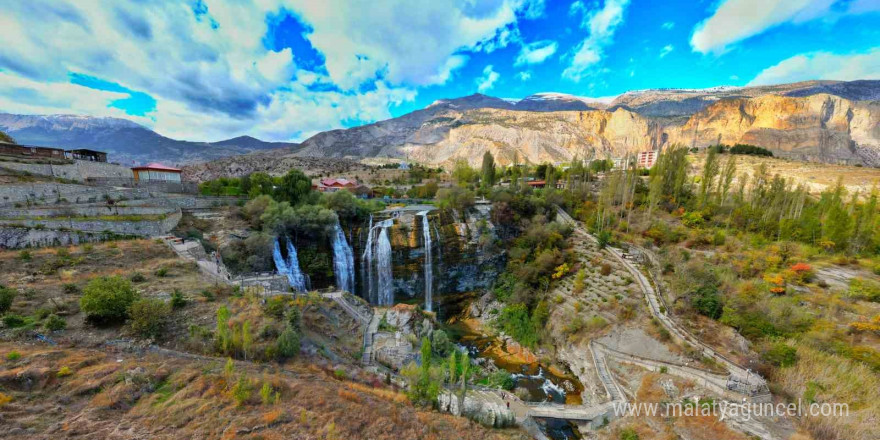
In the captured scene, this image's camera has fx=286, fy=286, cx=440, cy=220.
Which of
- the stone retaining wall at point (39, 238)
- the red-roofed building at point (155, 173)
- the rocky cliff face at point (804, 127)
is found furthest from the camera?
the rocky cliff face at point (804, 127)

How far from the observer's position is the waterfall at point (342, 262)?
94.2 ft

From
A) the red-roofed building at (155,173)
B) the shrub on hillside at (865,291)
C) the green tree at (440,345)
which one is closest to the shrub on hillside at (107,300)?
the green tree at (440,345)

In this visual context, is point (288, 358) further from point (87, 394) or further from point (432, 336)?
point (432, 336)

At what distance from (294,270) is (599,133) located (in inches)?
6065

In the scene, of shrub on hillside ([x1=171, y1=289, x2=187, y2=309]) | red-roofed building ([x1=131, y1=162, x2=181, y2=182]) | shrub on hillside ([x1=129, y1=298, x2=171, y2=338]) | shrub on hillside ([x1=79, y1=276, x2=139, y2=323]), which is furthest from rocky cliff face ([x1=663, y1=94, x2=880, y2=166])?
red-roofed building ([x1=131, y1=162, x2=181, y2=182])

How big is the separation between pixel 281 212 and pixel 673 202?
45.9 metres

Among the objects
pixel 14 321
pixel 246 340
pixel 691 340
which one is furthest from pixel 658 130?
pixel 14 321

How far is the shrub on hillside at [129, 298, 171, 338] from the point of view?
12.1 meters

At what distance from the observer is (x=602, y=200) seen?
34.7 m

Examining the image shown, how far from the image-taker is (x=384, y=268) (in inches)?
1173

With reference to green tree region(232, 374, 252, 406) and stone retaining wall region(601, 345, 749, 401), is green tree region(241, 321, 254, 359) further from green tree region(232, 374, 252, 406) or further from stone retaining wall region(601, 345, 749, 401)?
stone retaining wall region(601, 345, 749, 401)

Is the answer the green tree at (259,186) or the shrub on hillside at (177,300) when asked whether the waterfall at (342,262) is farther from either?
the shrub on hillside at (177,300)

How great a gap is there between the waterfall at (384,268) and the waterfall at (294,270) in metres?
7.13

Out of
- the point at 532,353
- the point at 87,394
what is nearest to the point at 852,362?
the point at 532,353
